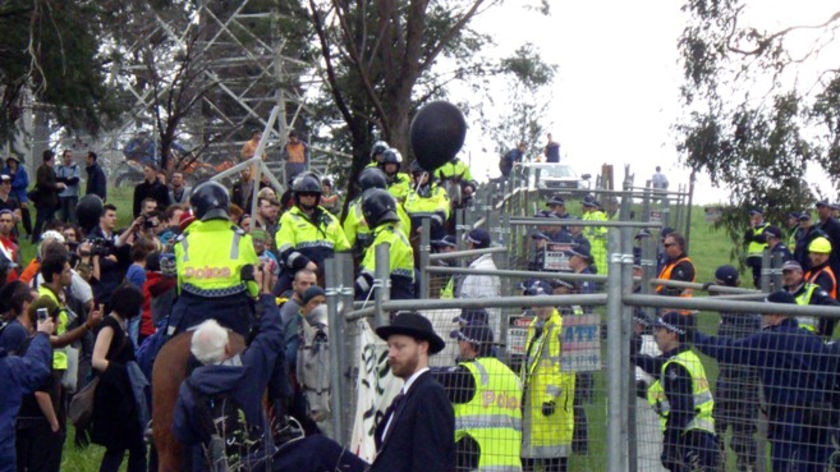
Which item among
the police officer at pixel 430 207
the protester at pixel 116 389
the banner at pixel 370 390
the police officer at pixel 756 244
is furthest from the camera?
the police officer at pixel 756 244

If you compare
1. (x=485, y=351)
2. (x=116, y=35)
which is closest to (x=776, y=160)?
(x=116, y=35)

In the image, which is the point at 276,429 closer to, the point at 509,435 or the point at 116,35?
the point at 509,435

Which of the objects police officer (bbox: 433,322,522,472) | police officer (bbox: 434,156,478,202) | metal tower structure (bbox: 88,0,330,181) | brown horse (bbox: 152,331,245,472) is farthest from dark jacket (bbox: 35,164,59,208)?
police officer (bbox: 433,322,522,472)

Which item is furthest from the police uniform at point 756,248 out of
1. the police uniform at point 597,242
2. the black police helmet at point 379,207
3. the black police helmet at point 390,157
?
the black police helmet at point 379,207

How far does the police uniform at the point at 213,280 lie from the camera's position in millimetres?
10172

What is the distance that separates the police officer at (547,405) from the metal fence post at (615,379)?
0.31m

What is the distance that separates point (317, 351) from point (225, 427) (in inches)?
57.5

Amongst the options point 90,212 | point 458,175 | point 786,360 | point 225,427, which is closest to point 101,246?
point 90,212

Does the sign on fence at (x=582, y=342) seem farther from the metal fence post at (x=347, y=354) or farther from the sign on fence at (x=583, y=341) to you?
the metal fence post at (x=347, y=354)

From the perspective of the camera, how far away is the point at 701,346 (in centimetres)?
683

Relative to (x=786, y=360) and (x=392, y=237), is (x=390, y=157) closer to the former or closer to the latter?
(x=392, y=237)

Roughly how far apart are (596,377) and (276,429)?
3238 millimetres

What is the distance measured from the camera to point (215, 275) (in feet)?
33.4

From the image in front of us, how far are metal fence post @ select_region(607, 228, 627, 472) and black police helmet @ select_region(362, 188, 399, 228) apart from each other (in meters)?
5.64
